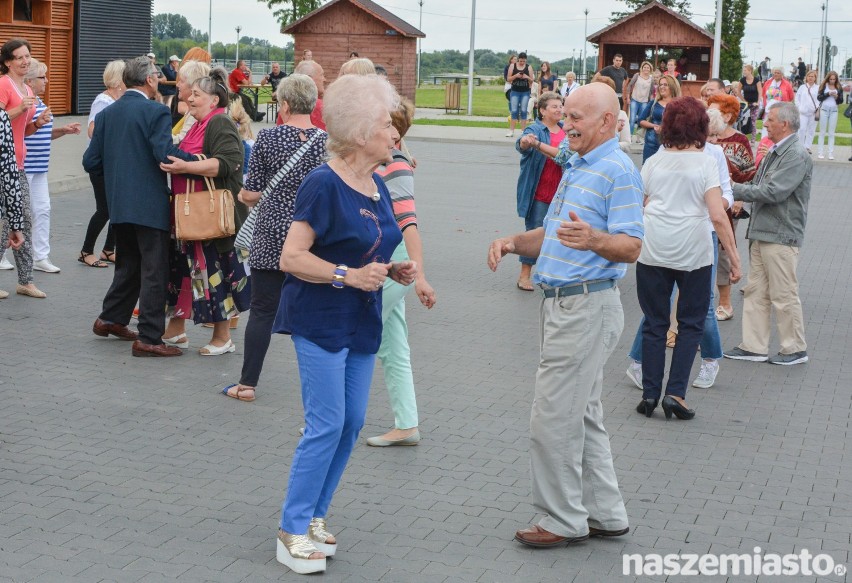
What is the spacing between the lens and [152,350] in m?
8.31

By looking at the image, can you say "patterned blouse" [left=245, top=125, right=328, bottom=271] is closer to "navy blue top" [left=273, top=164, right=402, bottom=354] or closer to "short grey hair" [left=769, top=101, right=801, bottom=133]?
"navy blue top" [left=273, top=164, right=402, bottom=354]

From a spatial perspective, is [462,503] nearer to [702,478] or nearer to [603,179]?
[702,478]

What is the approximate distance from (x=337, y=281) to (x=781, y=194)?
504 centimetres

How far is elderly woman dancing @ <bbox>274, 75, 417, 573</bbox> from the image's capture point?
14.7 feet

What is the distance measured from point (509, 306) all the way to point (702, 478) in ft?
15.0

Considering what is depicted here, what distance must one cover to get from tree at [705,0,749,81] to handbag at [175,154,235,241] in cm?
6139

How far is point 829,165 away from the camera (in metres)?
26.1

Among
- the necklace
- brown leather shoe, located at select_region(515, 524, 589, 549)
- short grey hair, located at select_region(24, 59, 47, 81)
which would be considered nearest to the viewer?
the necklace

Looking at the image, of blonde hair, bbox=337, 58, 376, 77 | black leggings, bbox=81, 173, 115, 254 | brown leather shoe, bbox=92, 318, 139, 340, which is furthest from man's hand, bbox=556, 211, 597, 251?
black leggings, bbox=81, 173, 115, 254

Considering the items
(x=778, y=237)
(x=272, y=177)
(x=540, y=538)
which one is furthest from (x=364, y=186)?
(x=778, y=237)

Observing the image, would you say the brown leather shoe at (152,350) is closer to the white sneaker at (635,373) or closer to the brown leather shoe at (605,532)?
the white sneaker at (635,373)

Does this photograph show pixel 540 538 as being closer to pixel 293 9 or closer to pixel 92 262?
pixel 92 262

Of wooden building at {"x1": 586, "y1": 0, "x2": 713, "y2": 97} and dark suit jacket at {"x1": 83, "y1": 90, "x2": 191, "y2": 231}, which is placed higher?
wooden building at {"x1": 586, "y1": 0, "x2": 713, "y2": 97}

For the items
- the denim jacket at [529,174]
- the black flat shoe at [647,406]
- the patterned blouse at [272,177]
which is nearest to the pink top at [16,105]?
the patterned blouse at [272,177]
